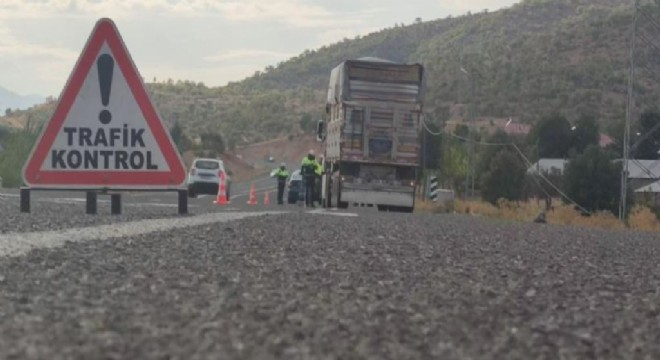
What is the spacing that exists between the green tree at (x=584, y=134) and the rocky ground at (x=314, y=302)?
76.7 meters

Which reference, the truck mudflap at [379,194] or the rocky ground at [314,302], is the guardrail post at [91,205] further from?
the truck mudflap at [379,194]

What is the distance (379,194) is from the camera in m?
33.4

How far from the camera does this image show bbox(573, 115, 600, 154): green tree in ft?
282

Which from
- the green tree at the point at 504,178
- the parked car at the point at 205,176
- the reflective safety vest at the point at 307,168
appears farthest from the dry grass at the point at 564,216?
the green tree at the point at 504,178

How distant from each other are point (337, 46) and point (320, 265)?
17815cm

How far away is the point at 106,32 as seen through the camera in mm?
12766

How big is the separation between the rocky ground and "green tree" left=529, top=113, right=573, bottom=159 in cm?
7902

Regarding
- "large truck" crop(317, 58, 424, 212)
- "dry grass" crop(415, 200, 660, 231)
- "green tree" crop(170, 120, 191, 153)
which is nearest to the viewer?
"dry grass" crop(415, 200, 660, 231)

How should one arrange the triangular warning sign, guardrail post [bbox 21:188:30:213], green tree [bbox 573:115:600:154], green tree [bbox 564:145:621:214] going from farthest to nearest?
green tree [bbox 573:115:600:154] < green tree [bbox 564:145:621:214] < guardrail post [bbox 21:188:30:213] < the triangular warning sign

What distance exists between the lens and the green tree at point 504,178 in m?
70.3

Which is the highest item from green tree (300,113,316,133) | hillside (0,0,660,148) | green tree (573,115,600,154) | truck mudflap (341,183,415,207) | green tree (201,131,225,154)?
hillside (0,0,660,148)

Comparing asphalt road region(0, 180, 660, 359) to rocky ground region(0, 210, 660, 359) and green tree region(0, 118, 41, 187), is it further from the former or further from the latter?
green tree region(0, 118, 41, 187)

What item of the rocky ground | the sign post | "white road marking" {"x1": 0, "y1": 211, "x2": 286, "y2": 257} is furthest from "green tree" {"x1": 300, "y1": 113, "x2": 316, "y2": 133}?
the rocky ground

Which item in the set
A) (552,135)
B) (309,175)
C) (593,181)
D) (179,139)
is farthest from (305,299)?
(179,139)
